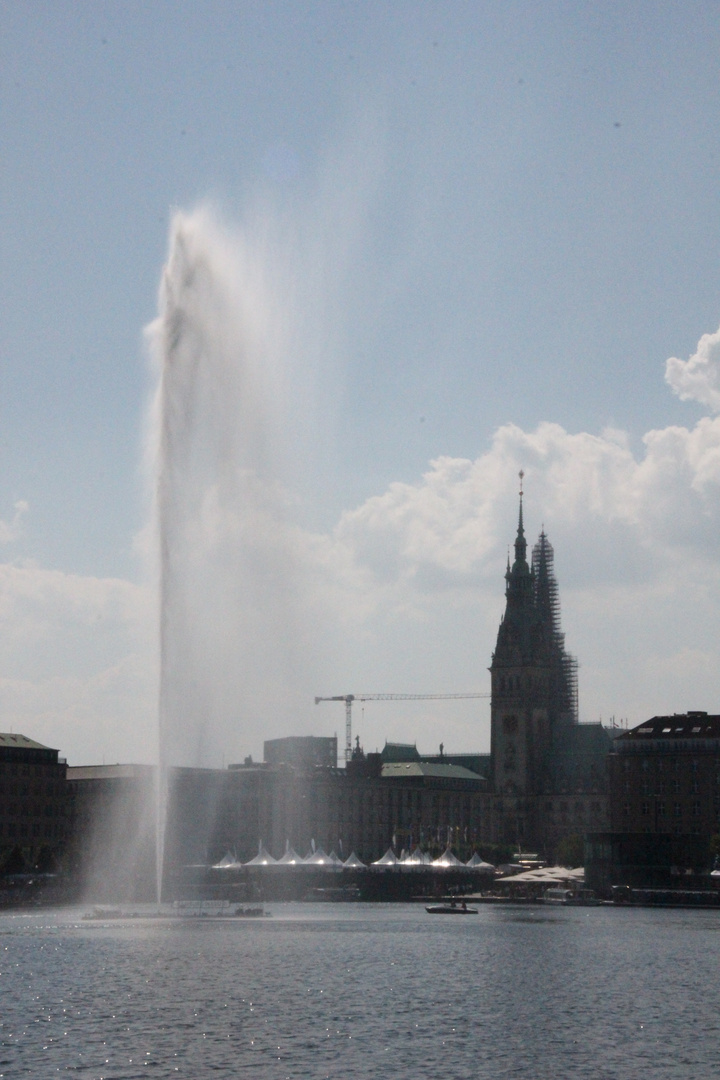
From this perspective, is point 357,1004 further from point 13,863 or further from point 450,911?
point 13,863

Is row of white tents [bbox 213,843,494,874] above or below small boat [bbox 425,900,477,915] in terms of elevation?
above

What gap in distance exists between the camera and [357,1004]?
6850 cm

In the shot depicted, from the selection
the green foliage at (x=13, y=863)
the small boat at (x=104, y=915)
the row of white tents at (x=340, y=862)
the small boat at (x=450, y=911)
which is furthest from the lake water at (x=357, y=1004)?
the green foliage at (x=13, y=863)

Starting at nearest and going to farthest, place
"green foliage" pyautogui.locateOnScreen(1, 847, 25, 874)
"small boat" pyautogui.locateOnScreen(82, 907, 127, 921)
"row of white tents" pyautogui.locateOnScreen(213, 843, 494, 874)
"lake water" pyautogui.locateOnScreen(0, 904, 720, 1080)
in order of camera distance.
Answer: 1. "lake water" pyautogui.locateOnScreen(0, 904, 720, 1080)
2. "small boat" pyautogui.locateOnScreen(82, 907, 127, 921)
3. "green foliage" pyautogui.locateOnScreen(1, 847, 25, 874)
4. "row of white tents" pyautogui.locateOnScreen(213, 843, 494, 874)

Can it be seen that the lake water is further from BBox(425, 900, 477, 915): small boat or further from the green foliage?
the green foliage

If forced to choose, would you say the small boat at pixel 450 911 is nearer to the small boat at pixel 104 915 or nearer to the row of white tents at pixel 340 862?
the row of white tents at pixel 340 862

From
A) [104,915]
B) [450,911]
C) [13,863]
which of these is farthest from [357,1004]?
[13,863]

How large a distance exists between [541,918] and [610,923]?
11277 millimetres

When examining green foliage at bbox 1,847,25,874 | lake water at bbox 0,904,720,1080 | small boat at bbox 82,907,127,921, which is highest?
green foliage at bbox 1,847,25,874

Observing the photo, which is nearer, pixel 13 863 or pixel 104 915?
pixel 104 915

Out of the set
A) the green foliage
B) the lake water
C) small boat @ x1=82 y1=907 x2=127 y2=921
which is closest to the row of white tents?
the green foliage

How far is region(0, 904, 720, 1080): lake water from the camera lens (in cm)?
5297

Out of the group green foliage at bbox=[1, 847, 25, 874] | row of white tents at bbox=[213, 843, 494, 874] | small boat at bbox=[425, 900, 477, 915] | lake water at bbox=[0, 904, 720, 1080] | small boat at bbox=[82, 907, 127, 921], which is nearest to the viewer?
lake water at bbox=[0, 904, 720, 1080]

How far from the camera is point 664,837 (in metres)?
169
